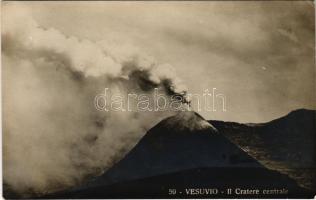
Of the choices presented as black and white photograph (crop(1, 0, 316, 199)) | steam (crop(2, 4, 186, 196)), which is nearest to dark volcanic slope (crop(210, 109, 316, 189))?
black and white photograph (crop(1, 0, 316, 199))

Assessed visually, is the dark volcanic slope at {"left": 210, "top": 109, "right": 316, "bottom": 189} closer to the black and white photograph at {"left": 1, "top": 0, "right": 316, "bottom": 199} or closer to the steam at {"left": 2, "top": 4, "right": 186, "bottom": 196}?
the black and white photograph at {"left": 1, "top": 0, "right": 316, "bottom": 199}

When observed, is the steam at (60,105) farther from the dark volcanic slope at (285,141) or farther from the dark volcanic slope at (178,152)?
the dark volcanic slope at (285,141)

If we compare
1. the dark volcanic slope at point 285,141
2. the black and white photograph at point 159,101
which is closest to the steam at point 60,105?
the black and white photograph at point 159,101

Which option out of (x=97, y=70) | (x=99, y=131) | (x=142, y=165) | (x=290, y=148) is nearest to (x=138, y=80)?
(x=97, y=70)

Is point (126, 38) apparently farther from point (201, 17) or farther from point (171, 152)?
point (171, 152)

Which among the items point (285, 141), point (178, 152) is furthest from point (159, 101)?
point (285, 141)
